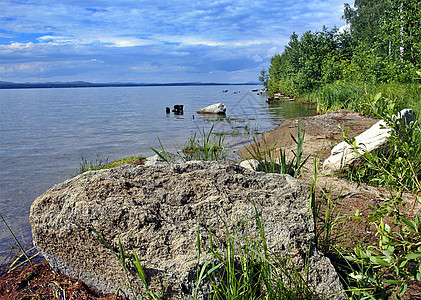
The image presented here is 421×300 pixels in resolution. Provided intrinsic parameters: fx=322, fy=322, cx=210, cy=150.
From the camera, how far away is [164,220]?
2.45 metres

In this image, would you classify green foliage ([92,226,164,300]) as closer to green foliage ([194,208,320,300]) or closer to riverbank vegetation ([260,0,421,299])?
green foliage ([194,208,320,300])

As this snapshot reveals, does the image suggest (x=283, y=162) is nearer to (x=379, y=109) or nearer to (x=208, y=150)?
(x=379, y=109)

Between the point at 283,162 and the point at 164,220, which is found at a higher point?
the point at 283,162

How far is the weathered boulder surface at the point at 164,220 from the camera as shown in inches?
90.2

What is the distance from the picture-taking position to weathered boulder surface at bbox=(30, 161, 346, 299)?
7.52 feet

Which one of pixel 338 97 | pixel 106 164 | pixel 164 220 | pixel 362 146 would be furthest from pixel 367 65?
pixel 164 220

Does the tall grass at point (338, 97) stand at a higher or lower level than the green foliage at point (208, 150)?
higher

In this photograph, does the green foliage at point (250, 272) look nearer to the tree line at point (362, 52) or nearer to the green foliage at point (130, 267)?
the green foliage at point (130, 267)

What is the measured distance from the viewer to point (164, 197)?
268cm

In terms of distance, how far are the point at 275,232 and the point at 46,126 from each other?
61.2ft

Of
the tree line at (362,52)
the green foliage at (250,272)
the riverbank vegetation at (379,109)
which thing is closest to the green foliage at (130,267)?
the green foliage at (250,272)

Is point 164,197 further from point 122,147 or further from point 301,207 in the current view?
point 122,147

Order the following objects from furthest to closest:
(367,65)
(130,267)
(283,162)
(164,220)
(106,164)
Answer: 1. (367,65)
2. (106,164)
3. (283,162)
4. (164,220)
5. (130,267)

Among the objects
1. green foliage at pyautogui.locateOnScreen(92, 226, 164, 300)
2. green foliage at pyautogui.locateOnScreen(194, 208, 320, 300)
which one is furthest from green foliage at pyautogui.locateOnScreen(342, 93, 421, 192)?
green foliage at pyautogui.locateOnScreen(92, 226, 164, 300)
